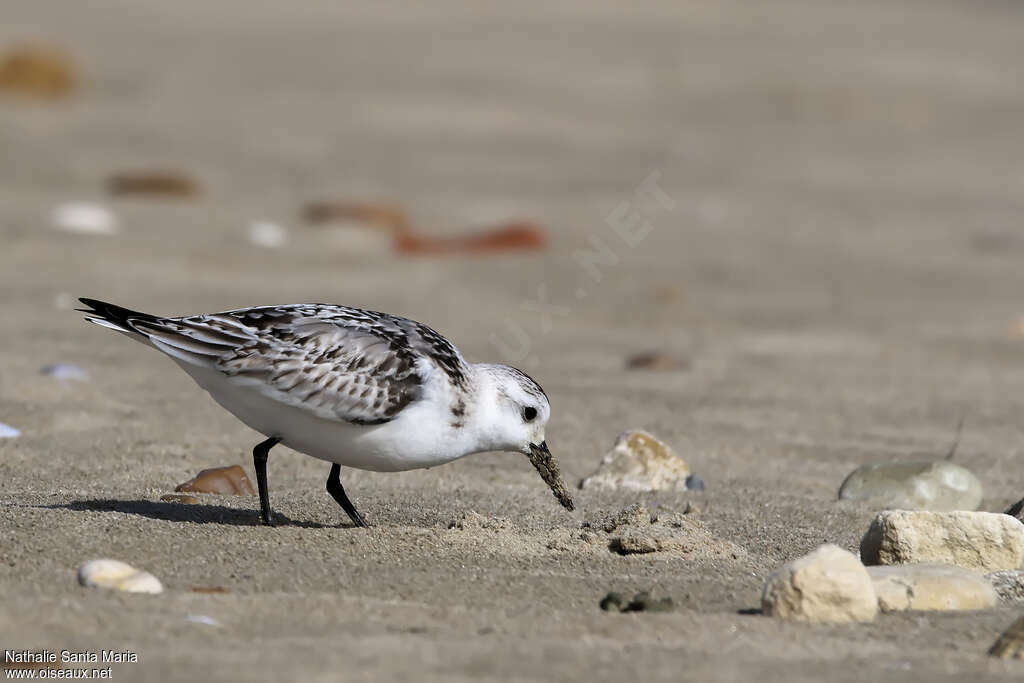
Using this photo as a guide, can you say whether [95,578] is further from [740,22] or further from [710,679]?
[740,22]

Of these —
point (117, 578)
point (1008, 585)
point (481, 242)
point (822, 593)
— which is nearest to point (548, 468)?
point (822, 593)

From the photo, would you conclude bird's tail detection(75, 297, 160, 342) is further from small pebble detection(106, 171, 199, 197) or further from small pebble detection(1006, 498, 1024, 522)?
small pebble detection(106, 171, 199, 197)

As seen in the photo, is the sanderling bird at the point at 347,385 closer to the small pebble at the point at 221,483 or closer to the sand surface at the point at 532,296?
the sand surface at the point at 532,296

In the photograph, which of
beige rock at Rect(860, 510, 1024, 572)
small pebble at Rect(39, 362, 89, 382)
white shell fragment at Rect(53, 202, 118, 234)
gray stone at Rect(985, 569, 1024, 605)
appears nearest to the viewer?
gray stone at Rect(985, 569, 1024, 605)

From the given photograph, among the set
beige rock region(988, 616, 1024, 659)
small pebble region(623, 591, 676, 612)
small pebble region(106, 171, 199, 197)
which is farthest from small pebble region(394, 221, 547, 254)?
beige rock region(988, 616, 1024, 659)

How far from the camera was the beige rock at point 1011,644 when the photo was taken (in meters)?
3.58

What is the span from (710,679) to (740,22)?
18.4 meters

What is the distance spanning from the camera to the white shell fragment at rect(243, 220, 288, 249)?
1048 cm

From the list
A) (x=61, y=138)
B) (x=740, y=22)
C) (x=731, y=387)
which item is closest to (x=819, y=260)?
(x=731, y=387)

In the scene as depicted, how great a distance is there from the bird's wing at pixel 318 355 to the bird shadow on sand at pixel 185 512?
0.47 meters

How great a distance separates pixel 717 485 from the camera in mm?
6000

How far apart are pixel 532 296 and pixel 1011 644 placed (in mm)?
6385

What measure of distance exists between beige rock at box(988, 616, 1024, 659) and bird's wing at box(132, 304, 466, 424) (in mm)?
1858

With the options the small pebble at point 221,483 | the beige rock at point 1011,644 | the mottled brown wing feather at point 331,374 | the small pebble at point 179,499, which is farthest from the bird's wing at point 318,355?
the beige rock at point 1011,644
